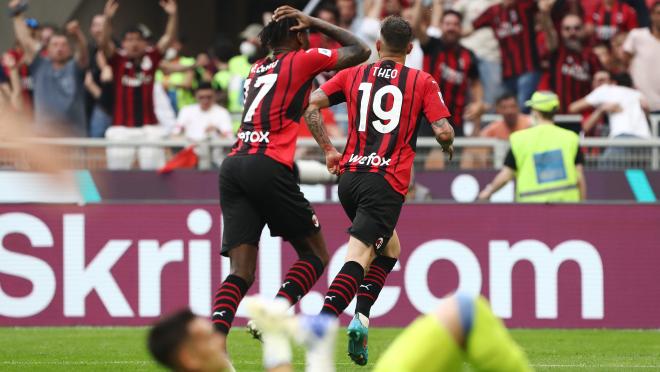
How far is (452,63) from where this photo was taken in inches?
628

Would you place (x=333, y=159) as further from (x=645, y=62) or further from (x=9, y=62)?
(x=9, y=62)

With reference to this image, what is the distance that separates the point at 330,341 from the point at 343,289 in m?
3.86

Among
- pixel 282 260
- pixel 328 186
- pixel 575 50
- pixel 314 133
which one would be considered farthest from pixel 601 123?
pixel 314 133

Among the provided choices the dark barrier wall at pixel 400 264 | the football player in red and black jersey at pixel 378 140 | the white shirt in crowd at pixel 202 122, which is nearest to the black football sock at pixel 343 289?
the football player in red and black jersey at pixel 378 140

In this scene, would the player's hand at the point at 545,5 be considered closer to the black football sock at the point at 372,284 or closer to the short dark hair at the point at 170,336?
the black football sock at the point at 372,284

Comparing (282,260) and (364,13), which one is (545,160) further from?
(364,13)

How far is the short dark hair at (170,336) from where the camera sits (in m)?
4.68

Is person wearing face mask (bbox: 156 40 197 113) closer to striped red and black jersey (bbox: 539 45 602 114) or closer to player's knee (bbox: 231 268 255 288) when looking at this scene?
striped red and black jersey (bbox: 539 45 602 114)

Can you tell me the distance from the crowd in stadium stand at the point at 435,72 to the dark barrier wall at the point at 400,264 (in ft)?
7.46

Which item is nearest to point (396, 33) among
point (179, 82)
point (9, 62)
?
point (179, 82)

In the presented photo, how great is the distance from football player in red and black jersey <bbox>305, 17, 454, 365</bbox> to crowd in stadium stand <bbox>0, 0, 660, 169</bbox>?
616cm

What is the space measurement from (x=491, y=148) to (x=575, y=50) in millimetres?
2180

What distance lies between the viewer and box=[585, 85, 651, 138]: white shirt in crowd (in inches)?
602

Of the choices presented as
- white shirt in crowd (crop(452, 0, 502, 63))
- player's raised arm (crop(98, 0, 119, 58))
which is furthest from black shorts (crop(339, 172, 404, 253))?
white shirt in crowd (crop(452, 0, 502, 63))
